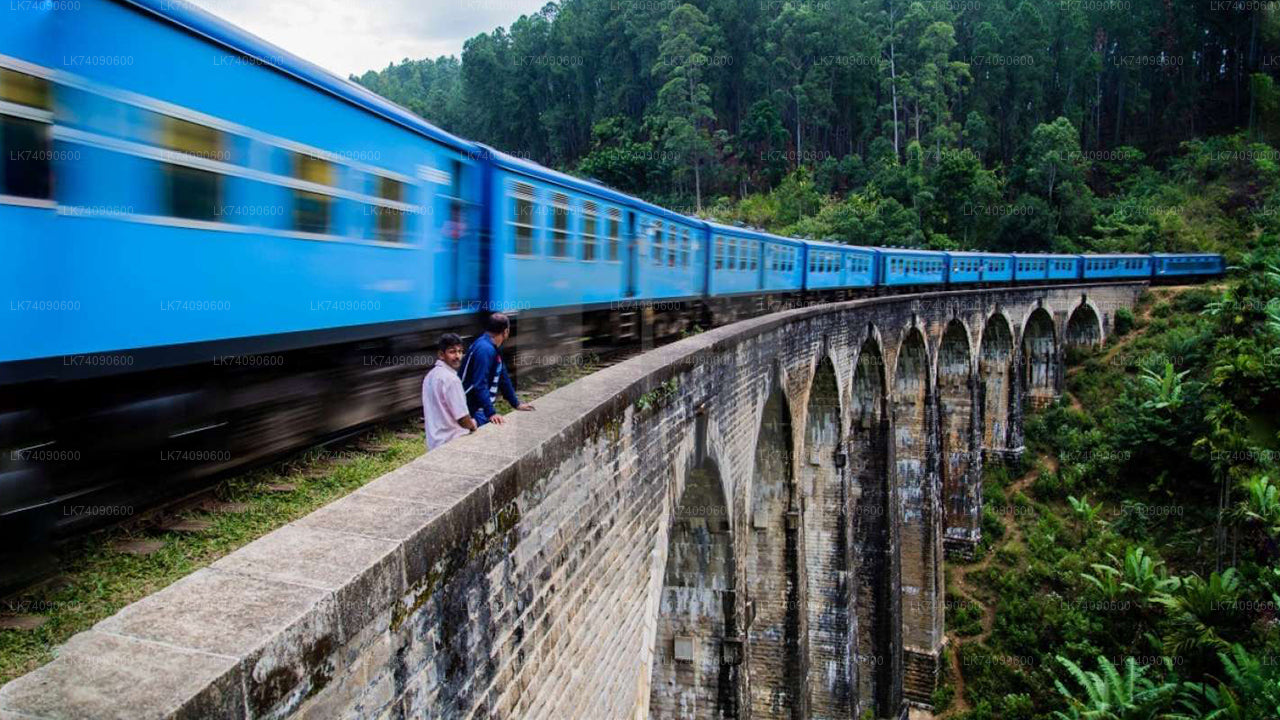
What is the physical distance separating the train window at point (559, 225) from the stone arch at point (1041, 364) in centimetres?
2419

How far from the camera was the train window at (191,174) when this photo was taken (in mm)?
3482

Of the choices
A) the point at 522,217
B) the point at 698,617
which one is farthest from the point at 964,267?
the point at 522,217

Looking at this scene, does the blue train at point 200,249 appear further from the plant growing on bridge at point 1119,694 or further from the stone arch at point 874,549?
the plant growing on bridge at point 1119,694

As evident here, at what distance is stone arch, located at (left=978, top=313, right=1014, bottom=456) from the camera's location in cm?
2467

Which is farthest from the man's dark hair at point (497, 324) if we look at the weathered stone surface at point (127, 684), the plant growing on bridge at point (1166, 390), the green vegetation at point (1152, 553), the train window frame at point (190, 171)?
the plant growing on bridge at point (1166, 390)

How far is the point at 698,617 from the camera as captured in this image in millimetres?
9195

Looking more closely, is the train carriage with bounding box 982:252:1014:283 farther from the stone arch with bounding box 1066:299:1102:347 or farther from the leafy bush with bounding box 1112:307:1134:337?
the leafy bush with bounding box 1112:307:1134:337

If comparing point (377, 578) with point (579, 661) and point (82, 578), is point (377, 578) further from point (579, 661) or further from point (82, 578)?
point (579, 661)

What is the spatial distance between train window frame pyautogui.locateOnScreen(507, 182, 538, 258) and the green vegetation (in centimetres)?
1151

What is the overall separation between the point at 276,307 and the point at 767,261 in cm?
1132

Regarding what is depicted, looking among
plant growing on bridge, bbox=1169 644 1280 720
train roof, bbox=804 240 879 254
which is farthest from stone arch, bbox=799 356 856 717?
plant growing on bridge, bbox=1169 644 1280 720

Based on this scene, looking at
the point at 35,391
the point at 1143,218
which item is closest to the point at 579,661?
the point at 35,391

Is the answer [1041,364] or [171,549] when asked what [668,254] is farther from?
[1041,364]

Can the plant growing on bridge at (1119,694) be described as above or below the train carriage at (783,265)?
below
